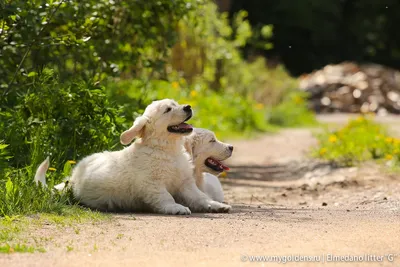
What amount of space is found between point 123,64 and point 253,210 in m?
3.48

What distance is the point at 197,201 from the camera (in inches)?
297

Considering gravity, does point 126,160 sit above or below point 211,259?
above

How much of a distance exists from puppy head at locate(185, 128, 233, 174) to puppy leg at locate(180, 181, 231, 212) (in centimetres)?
68

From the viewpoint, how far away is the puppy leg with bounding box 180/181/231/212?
24.6 ft

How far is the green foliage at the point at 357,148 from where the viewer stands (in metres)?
11.7

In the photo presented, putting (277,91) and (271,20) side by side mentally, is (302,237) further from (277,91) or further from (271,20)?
(271,20)

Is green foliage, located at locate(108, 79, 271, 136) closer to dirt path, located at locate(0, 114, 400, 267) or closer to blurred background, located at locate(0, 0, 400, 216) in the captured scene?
blurred background, located at locate(0, 0, 400, 216)

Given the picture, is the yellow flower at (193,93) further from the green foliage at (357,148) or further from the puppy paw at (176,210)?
the puppy paw at (176,210)

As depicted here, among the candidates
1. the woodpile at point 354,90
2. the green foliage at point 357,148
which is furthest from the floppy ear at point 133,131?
the woodpile at point 354,90

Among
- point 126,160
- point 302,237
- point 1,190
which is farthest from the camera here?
point 126,160

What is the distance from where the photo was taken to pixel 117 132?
870 centimetres

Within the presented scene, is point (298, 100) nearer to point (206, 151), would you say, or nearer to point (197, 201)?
point (206, 151)

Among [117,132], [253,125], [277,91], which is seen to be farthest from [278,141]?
[117,132]

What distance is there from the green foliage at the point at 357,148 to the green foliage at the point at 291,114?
25.0 feet
